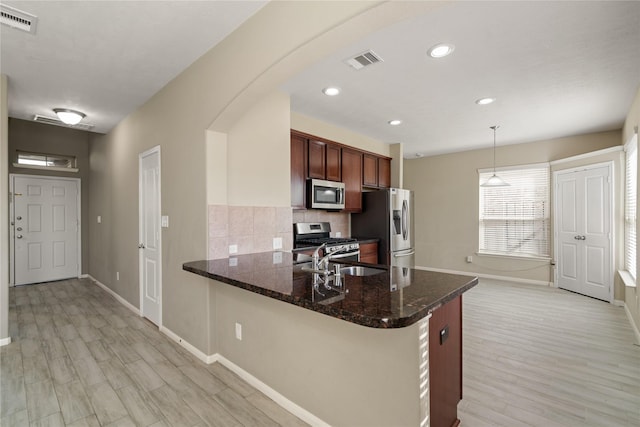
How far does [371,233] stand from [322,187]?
1.39 meters

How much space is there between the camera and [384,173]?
5.59 metres

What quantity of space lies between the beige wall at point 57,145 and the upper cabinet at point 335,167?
4.41m

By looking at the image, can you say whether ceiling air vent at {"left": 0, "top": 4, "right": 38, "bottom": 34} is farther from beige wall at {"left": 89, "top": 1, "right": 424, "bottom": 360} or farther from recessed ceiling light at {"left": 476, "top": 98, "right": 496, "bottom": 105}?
recessed ceiling light at {"left": 476, "top": 98, "right": 496, "bottom": 105}

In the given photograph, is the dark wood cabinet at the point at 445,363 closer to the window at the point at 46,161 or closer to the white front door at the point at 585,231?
the white front door at the point at 585,231

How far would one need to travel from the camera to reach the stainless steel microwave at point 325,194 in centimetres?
407

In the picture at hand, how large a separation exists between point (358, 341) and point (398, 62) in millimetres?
2262

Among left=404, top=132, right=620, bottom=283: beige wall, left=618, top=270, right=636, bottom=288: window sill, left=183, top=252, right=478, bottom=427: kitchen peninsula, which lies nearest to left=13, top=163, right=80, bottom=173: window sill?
left=183, top=252, right=478, bottom=427: kitchen peninsula

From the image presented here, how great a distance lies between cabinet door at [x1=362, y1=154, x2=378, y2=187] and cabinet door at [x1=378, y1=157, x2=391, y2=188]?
121 mm

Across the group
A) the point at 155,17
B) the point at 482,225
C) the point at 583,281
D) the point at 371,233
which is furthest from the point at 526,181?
the point at 155,17

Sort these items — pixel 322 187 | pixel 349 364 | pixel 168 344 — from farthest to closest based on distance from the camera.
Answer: pixel 322 187 → pixel 168 344 → pixel 349 364

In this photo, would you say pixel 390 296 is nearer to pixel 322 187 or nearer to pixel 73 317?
pixel 322 187

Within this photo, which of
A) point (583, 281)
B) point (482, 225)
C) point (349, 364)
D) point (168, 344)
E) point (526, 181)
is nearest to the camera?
point (349, 364)

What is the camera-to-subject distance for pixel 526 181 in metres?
5.64

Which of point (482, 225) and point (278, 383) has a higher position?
point (482, 225)
